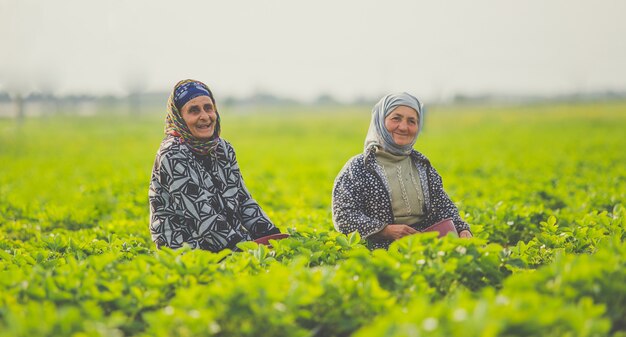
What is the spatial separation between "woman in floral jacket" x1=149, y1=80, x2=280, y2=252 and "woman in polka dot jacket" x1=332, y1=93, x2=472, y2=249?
0.86 metres

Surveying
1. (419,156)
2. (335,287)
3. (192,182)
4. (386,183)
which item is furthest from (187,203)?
(419,156)

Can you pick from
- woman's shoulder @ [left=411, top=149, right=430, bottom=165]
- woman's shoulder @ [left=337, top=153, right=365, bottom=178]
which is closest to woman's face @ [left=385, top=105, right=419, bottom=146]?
woman's shoulder @ [left=411, top=149, right=430, bottom=165]

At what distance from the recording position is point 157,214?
13.1ft

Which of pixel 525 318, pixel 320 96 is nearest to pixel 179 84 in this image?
pixel 525 318

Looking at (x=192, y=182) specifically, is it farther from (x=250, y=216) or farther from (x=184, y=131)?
(x=250, y=216)

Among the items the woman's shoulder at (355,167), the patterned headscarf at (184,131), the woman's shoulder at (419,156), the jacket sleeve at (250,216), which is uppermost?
the patterned headscarf at (184,131)

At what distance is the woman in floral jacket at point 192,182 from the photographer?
398cm

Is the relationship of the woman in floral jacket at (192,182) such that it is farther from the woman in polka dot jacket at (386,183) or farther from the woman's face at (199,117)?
the woman in polka dot jacket at (386,183)

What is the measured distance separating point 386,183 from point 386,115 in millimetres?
511

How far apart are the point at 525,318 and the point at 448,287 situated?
1.00 meters

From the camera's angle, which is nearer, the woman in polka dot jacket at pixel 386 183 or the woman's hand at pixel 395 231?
the woman's hand at pixel 395 231

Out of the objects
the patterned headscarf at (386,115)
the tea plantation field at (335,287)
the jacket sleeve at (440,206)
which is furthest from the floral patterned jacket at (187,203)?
the jacket sleeve at (440,206)

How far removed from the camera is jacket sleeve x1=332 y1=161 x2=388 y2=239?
13.1 ft

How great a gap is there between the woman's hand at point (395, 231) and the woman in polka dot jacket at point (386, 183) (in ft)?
0.04
